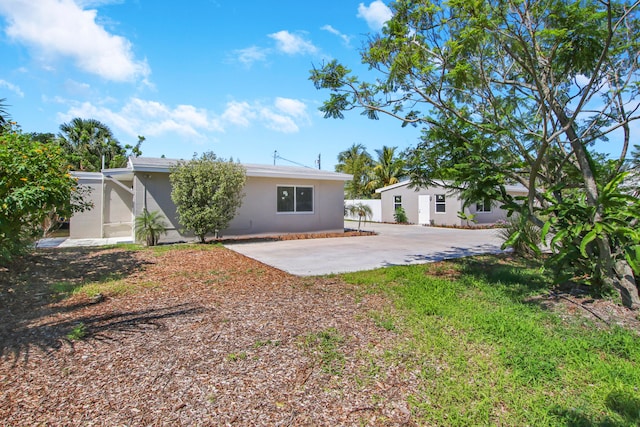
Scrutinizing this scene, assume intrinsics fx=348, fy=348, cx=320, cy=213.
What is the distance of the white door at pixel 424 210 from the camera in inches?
883

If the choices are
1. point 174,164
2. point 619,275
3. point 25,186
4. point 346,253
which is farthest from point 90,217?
point 619,275

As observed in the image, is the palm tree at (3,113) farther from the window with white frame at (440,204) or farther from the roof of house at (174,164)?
the window with white frame at (440,204)

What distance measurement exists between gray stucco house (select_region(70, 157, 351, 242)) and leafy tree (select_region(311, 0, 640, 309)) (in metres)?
7.18

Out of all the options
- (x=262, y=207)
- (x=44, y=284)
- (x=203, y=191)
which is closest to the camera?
(x=44, y=284)

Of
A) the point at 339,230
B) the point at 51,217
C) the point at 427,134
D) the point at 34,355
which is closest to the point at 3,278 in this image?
the point at 51,217

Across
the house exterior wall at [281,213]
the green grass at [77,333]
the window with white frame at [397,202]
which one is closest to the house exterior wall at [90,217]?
the house exterior wall at [281,213]

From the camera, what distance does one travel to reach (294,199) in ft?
47.7

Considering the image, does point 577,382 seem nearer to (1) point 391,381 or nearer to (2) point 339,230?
(1) point 391,381

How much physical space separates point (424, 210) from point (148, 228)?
16929 mm

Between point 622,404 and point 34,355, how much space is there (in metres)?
5.22

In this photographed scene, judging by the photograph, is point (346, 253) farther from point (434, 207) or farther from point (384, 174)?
point (384, 174)

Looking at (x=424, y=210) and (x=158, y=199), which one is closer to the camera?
(x=158, y=199)

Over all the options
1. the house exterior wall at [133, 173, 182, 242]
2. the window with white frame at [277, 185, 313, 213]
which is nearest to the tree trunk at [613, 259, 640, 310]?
the window with white frame at [277, 185, 313, 213]

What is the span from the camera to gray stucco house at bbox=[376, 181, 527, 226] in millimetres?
21219
